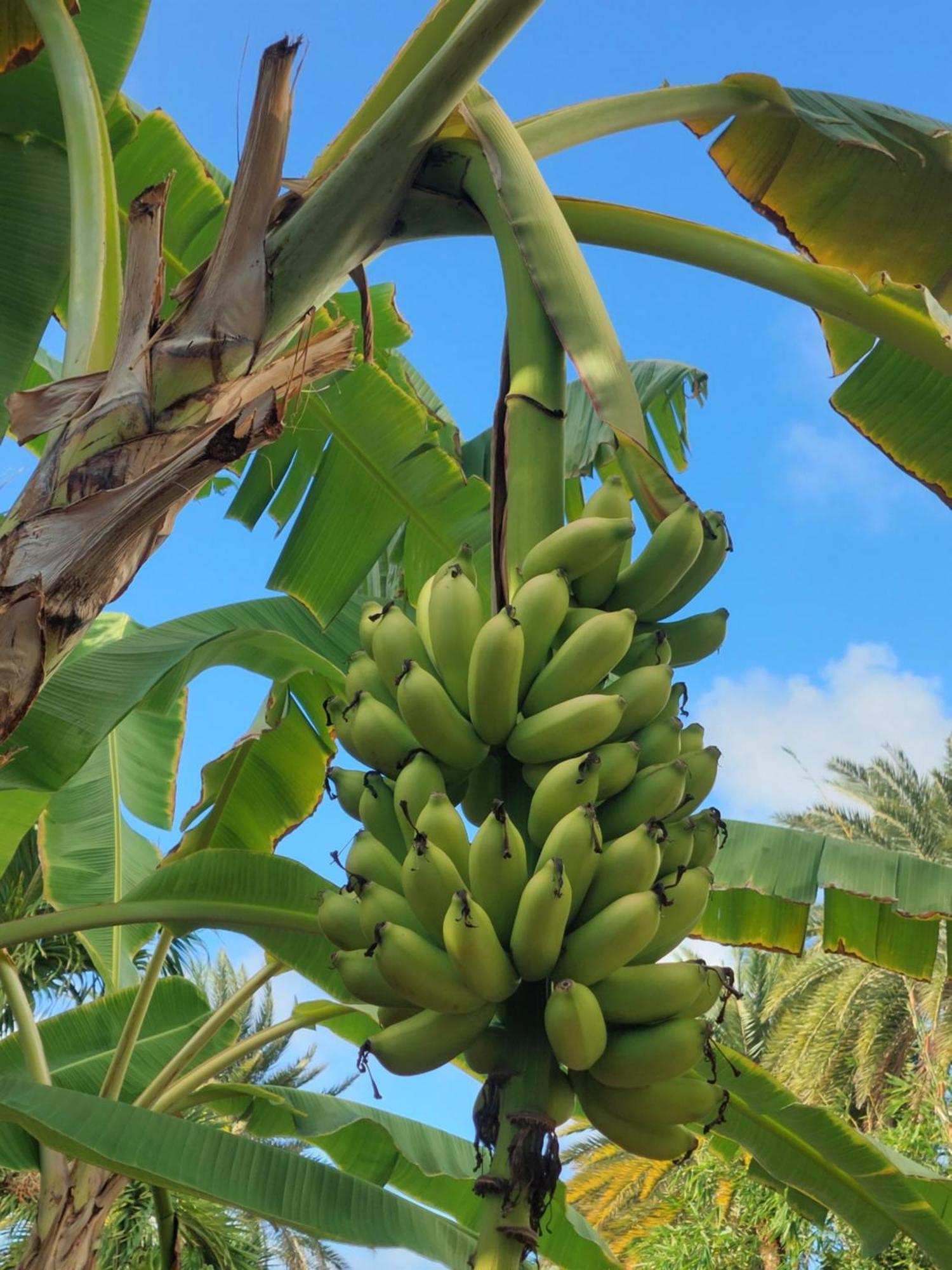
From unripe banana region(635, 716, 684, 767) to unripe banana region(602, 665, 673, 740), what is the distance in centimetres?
1

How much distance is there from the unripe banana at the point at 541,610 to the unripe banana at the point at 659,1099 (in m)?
0.42

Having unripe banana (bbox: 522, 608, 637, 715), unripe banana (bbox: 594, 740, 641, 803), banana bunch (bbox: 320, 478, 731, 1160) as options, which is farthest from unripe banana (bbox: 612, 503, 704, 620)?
unripe banana (bbox: 594, 740, 641, 803)

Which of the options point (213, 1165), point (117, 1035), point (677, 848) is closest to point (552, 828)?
point (677, 848)

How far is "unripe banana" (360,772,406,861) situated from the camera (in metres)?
1.30

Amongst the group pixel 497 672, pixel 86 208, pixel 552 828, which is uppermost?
pixel 86 208

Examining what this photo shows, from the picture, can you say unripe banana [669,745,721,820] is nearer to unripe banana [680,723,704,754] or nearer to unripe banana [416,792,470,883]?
unripe banana [680,723,704,754]

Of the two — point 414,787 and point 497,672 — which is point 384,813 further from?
point 497,672

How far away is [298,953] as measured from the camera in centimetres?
249

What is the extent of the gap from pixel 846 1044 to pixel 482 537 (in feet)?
25.5

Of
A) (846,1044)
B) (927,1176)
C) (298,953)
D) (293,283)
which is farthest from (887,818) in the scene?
(293,283)

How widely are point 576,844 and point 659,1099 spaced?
282 millimetres

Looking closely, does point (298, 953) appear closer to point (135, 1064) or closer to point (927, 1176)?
point (135, 1064)

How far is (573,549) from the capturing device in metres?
1.29

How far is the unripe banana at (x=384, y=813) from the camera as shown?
1.30 meters
